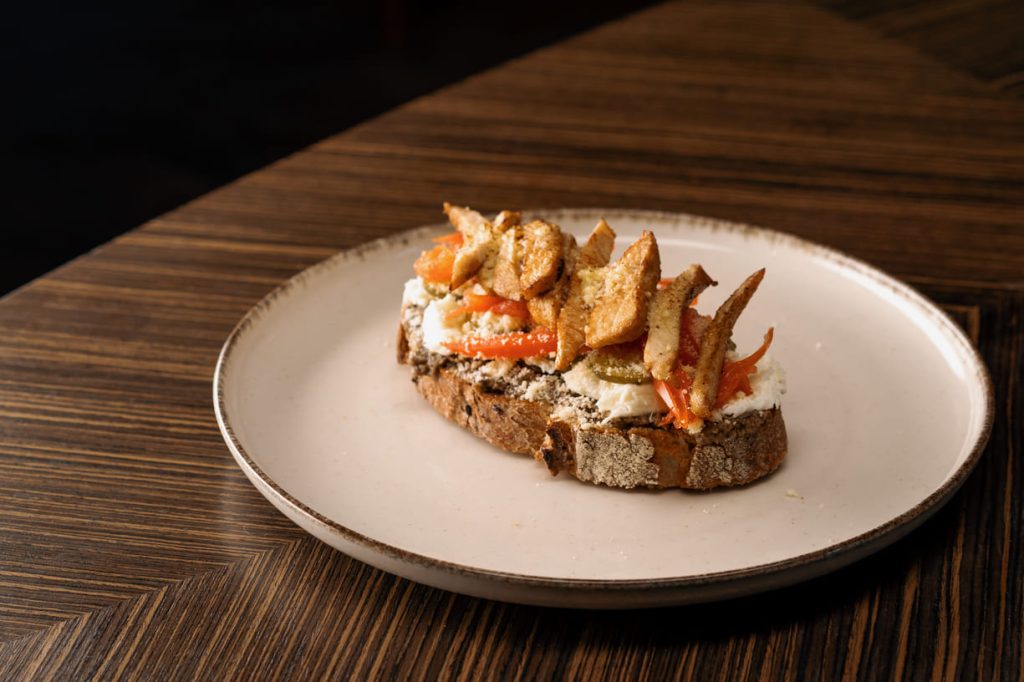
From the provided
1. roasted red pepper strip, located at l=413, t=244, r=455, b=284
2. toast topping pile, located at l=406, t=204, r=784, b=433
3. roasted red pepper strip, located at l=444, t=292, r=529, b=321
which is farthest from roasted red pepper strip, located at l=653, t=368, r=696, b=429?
roasted red pepper strip, located at l=413, t=244, r=455, b=284

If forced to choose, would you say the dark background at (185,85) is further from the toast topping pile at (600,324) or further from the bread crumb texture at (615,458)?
the bread crumb texture at (615,458)

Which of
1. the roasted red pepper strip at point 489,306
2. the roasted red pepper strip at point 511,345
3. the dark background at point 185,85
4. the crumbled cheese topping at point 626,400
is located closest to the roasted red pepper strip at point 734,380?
the crumbled cheese topping at point 626,400

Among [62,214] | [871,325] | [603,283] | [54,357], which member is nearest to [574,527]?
[603,283]

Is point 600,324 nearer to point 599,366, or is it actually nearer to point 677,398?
point 599,366

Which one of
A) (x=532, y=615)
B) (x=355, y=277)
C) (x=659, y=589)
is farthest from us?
(x=355, y=277)

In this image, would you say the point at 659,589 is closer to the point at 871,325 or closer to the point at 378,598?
the point at 378,598

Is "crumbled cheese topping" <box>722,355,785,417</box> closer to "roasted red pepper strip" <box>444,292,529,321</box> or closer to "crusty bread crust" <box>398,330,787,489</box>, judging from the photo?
"crusty bread crust" <box>398,330,787,489</box>
